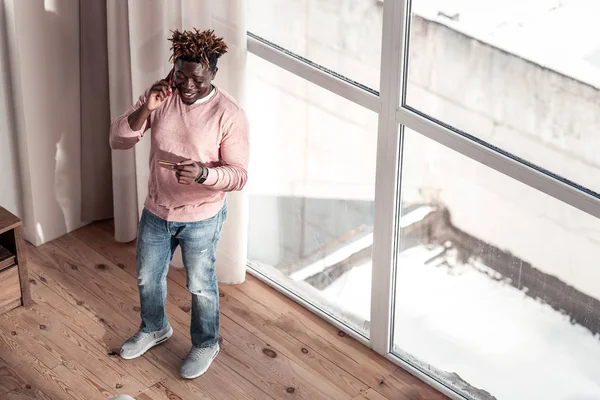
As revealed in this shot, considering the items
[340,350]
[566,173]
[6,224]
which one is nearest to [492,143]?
[566,173]

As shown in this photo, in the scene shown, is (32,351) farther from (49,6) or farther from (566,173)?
(566,173)

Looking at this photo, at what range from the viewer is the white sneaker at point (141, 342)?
10.8 ft

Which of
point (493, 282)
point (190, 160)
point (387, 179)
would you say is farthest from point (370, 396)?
point (190, 160)

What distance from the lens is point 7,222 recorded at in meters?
3.40

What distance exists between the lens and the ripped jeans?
9.93 feet

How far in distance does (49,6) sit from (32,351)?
1233 mm

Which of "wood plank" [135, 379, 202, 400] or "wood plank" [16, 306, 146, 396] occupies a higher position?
"wood plank" [16, 306, 146, 396]

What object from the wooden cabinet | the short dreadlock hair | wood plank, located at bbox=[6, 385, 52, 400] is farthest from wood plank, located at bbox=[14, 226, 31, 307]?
the short dreadlock hair

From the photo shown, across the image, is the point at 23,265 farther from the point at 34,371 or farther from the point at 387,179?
the point at 387,179

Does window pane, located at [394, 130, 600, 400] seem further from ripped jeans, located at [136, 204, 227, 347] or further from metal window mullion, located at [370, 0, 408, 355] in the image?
ripped jeans, located at [136, 204, 227, 347]

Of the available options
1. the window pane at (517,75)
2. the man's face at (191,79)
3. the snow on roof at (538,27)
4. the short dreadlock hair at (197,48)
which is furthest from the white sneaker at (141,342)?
the snow on roof at (538,27)

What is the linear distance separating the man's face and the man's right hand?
0.04 metres

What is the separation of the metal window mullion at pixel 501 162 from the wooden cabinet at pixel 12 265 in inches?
55.4

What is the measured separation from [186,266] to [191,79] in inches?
25.5
